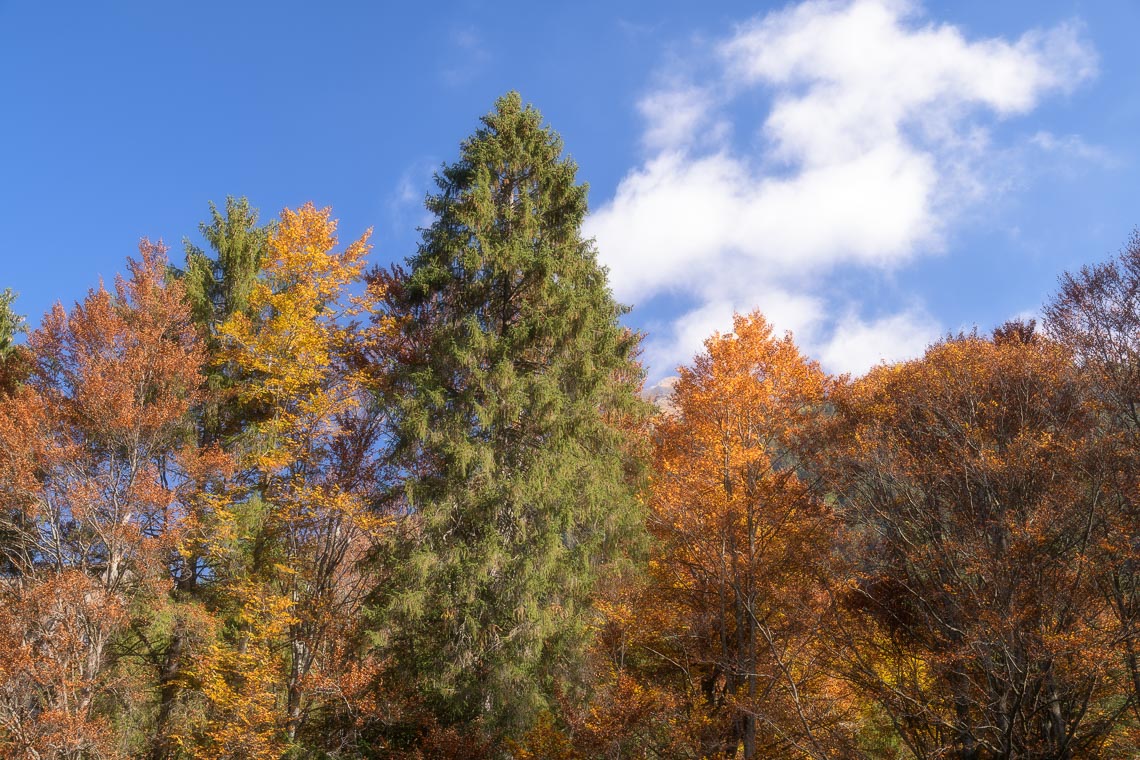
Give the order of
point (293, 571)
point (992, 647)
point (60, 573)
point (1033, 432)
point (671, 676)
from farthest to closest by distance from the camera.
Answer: point (671, 676) < point (293, 571) < point (60, 573) < point (1033, 432) < point (992, 647)

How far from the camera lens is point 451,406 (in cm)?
1385

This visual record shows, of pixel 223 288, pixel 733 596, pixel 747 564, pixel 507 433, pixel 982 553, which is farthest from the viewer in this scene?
pixel 223 288

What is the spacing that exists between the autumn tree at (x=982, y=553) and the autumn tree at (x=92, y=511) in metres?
13.2

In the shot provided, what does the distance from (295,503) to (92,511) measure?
3675 mm

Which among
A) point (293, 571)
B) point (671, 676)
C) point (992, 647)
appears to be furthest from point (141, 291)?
point (992, 647)

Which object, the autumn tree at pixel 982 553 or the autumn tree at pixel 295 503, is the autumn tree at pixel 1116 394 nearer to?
the autumn tree at pixel 982 553

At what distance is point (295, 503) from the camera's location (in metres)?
13.8

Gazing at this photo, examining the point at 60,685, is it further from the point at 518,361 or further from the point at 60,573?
the point at 518,361

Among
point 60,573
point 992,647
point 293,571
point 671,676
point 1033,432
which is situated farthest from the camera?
point 671,676

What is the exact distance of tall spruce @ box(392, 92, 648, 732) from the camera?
12.2m

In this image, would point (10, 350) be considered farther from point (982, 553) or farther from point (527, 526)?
point (982, 553)

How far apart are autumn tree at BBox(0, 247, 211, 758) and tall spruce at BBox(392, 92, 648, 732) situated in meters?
4.95

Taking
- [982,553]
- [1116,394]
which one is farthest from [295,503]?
[1116,394]

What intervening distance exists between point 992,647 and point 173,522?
48.5ft
